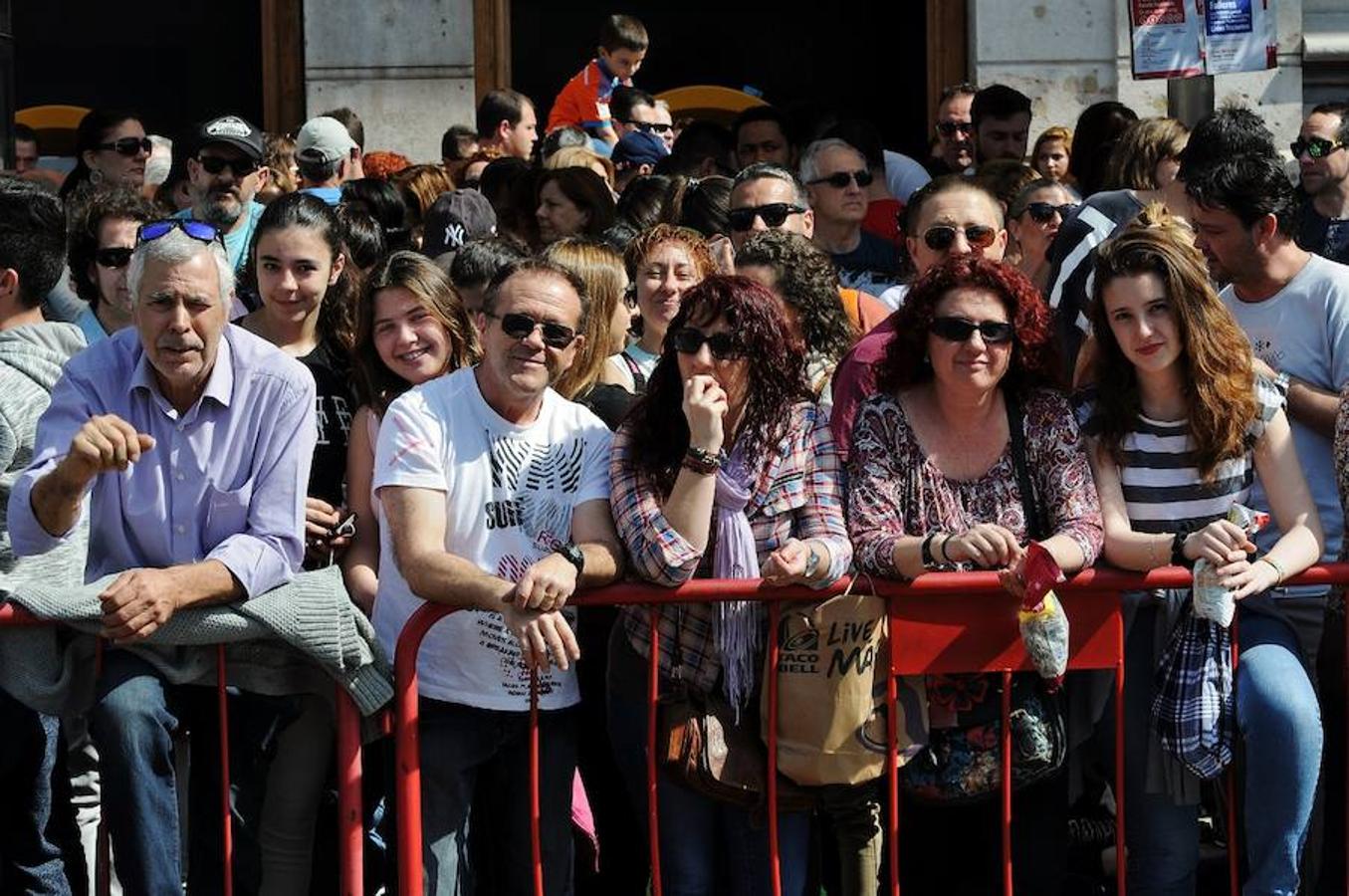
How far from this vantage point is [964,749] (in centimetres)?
556

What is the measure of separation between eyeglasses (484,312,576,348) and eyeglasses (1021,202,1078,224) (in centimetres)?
269

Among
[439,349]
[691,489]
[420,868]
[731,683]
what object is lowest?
[420,868]

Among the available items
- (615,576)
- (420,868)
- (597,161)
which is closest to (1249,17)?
(597,161)

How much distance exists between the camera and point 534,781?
5434mm

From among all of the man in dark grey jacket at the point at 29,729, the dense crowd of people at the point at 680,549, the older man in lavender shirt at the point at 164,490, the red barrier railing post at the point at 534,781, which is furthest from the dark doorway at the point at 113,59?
Answer: the red barrier railing post at the point at 534,781

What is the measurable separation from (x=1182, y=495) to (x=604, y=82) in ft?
21.0

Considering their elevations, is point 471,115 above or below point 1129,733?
above

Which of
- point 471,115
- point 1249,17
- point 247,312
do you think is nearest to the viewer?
point 247,312

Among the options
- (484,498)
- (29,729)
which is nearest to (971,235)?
(484,498)

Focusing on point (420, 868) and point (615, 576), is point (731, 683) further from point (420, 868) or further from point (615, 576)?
point (420, 868)

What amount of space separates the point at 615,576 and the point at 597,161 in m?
4.69

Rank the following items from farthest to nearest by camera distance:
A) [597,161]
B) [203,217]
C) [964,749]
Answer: [597,161], [203,217], [964,749]

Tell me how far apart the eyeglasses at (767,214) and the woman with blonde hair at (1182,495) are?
1.75m

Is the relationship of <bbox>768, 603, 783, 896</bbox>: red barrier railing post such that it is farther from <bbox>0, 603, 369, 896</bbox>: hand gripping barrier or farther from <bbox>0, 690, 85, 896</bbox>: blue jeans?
<bbox>0, 690, 85, 896</bbox>: blue jeans
